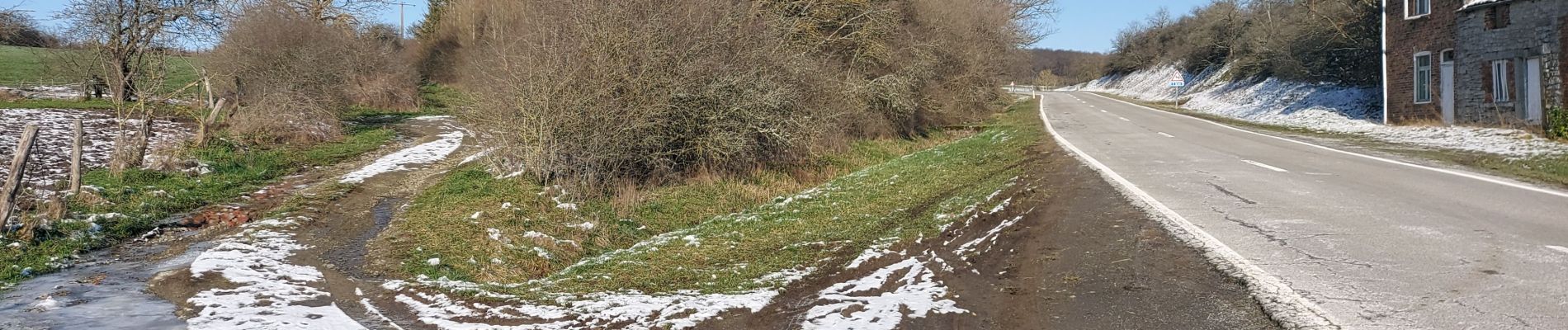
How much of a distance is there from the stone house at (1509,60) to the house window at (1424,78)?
1.40 meters

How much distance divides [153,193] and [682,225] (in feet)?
24.7

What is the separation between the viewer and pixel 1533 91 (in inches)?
777

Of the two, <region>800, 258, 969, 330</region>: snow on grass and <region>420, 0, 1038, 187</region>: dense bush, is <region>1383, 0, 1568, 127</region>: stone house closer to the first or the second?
<region>420, 0, 1038, 187</region>: dense bush

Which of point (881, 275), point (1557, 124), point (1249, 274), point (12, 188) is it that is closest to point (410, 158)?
point (12, 188)

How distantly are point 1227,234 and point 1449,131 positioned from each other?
54.4ft

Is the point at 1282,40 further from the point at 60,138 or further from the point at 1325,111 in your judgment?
the point at 60,138

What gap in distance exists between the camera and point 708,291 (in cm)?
668

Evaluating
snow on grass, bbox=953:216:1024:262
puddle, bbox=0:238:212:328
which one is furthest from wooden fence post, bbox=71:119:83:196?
snow on grass, bbox=953:216:1024:262

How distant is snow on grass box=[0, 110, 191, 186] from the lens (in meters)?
14.2

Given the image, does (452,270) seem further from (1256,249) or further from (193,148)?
(193,148)

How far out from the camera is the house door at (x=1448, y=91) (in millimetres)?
22719

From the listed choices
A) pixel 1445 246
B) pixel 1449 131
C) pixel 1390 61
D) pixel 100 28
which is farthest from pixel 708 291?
pixel 1390 61

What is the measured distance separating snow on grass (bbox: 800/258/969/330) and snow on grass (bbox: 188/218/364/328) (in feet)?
11.2

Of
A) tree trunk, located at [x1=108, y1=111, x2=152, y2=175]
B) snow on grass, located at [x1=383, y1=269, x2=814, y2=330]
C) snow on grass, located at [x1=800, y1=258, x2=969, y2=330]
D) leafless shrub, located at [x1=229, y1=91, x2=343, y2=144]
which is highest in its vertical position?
leafless shrub, located at [x1=229, y1=91, x2=343, y2=144]
